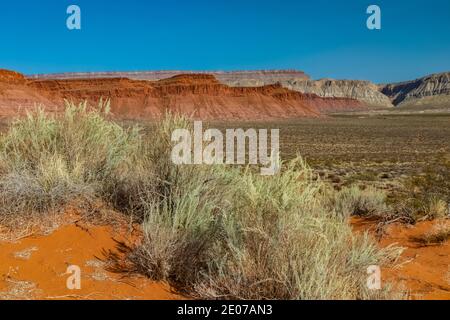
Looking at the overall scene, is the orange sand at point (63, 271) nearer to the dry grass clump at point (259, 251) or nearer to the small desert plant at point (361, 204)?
the dry grass clump at point (259, 251)

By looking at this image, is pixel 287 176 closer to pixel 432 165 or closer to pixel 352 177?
pixel 352 177

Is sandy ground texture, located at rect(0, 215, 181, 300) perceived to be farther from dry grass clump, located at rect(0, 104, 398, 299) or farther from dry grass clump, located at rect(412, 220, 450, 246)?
dry grass clump, located at rect(412, 220, 450, 246)

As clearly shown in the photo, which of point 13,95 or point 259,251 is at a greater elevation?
point 13,95

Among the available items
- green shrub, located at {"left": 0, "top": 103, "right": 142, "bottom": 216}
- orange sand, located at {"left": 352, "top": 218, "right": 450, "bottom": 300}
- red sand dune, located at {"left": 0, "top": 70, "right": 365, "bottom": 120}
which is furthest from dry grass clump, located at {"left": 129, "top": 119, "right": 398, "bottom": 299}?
red sand dune, located at {"left": 0, "top": 70, "right": 365, "bottom": 120}

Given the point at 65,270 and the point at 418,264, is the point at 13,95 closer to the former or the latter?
the point at 65,270

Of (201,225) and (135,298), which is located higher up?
(201,225)

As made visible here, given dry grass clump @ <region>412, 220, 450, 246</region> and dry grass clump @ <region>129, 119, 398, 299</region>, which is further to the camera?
dry grass clump @ <region>412, 220, 450, 246</region>

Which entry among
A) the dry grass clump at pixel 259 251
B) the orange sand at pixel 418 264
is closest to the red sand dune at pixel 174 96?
the orange sand at pixel 418 264

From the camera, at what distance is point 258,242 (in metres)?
3.76

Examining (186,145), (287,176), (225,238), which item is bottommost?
(225,238)

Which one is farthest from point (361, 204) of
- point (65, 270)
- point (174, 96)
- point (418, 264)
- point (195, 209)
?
point (174, 96)

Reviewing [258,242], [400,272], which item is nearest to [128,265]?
[258,242]
